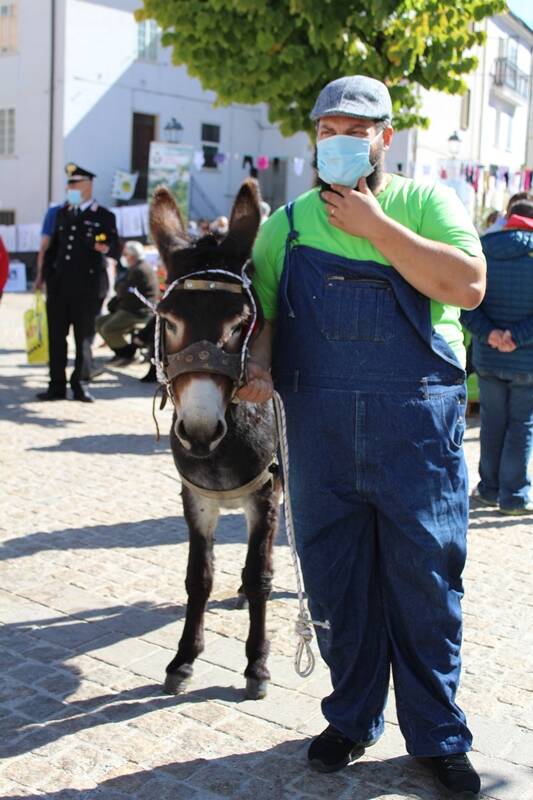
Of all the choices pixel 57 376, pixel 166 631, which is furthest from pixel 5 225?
pixel 166 631

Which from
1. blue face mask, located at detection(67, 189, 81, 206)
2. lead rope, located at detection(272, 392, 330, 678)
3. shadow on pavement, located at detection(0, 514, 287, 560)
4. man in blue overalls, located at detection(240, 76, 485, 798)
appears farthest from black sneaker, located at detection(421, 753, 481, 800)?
blue face mask, located at detection(67, 189, 81, 206)

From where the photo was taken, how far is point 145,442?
8.72m

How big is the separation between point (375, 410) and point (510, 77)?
41155mm

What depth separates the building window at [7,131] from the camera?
3272 cm

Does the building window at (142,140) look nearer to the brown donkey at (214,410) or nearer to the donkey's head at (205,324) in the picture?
the brown donkey at (214,410)

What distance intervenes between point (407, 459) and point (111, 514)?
380 centimetres

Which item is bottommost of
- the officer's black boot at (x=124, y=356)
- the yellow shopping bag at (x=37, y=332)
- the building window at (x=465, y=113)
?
the officer's black boot at (x=124, y=356)

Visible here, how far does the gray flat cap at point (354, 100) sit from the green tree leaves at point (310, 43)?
6.91 meters

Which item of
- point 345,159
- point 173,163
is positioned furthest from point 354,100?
point 173,163

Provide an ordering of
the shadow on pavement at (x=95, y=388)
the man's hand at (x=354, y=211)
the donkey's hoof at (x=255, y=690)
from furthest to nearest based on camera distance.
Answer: the shadow on pavement at (x=95, y=388) < the donkey's hoof at (x=255, y=690) < the man's hand at (x=354, y=211)

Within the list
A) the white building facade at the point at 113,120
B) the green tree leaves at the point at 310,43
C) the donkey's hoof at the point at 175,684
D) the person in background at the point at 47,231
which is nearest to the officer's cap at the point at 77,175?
the person in background at the point at 47,231

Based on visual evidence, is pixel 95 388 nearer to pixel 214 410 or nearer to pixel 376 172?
pixel 214 410

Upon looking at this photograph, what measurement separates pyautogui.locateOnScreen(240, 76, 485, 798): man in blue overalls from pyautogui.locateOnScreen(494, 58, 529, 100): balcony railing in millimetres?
38946

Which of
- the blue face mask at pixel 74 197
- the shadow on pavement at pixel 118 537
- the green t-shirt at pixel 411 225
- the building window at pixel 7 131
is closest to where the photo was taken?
the green t-shirt at pixel 411 225
